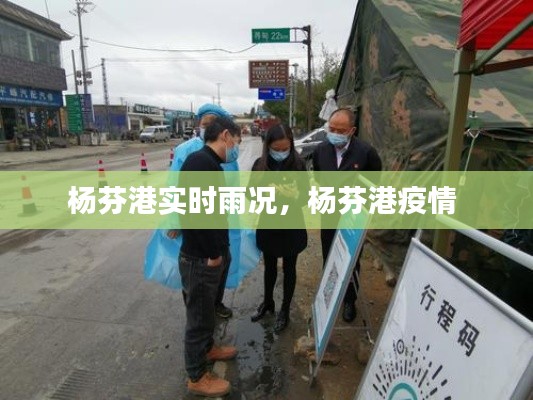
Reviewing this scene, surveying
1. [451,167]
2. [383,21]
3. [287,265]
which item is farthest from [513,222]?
[383,21]

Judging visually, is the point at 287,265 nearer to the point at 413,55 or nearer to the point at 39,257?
the point at 413,55

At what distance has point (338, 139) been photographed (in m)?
3.48

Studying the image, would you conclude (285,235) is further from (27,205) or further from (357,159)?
(27,205)

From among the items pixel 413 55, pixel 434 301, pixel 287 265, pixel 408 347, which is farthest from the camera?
pixel 413 55

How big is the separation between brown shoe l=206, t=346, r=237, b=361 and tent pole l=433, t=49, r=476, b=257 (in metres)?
1.81

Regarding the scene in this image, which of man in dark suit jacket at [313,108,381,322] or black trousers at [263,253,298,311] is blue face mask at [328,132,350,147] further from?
black trousers at [263,253,298,311]

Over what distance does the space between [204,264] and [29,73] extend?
29538mm

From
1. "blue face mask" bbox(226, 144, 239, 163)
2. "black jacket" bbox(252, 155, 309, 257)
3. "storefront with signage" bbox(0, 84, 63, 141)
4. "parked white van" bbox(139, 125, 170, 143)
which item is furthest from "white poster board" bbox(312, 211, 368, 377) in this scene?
"parked white van" bbox(139, 125, 170, 143)

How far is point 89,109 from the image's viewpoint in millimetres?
33156

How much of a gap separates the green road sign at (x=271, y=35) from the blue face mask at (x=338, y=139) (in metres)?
13.6

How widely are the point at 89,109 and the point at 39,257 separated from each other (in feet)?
103

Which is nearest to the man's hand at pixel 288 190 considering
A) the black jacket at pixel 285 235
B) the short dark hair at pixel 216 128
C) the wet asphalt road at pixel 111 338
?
the black jacket at pixel 285 235

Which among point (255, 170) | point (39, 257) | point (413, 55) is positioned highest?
point (413, 55)

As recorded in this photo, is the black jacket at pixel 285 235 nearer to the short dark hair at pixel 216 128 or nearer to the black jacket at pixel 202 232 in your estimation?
the short dark hair at pixel 216 128
